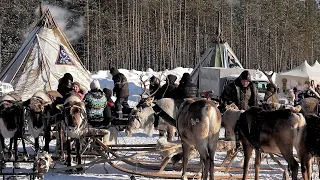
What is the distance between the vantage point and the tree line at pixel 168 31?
39.9m

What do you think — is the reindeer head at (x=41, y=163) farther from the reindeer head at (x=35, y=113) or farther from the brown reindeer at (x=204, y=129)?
the brown reindeer at (x=204, y=129)

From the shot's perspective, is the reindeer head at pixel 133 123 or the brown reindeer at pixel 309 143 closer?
the brown reindeer at pixel 309 143

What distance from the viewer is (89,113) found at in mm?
8242

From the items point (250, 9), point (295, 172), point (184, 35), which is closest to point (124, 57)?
point (184, 35)

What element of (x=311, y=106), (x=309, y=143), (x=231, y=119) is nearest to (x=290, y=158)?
(x=309, y=143)

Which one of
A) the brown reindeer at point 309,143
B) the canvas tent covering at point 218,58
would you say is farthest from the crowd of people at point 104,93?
the canvas tent covering at point 218,58

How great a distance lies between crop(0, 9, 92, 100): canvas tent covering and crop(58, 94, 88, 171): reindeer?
9.49m

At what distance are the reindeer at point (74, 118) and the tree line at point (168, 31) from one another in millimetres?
25453

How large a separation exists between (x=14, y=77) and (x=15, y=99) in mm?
8992

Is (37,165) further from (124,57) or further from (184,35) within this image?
(184,35)

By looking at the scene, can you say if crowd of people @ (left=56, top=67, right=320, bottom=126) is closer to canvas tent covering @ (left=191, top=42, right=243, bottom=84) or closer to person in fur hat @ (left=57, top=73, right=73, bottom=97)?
person in fur hat @ (left=57, top=73, right=73, bottom=97)

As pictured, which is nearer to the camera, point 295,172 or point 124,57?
point 295,172

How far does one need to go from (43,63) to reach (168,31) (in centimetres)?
2763

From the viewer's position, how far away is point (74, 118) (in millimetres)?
7656
